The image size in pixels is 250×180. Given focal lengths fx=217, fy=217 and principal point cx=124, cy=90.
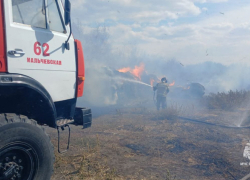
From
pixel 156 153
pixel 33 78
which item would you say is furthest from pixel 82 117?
pixel 156 153

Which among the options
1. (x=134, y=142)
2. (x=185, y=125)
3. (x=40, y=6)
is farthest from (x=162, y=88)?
(x=40, y=6)

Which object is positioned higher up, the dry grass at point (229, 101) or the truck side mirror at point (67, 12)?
the truck side mirror at point (67, 12)

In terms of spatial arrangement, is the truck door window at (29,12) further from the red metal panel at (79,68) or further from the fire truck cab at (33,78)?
the red metal panel at (79,68)

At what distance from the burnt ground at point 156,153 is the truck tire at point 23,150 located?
3.56 feet

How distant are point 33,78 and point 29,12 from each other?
0.96m

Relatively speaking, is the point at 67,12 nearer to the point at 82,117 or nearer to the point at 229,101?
the point at 82,117

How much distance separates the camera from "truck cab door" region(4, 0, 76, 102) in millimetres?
2764

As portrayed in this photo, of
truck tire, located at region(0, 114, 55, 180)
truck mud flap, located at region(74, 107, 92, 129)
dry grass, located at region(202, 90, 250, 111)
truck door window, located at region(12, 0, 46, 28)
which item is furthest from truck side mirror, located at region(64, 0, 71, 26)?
dry grass, located at region(202, 90, 250, 111)

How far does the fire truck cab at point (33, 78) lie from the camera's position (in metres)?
2.63

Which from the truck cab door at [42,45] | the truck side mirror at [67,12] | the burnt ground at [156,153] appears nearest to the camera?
the truck cab door at [42,45]

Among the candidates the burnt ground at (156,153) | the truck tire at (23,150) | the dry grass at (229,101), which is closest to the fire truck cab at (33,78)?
the truck tire at (23,150)

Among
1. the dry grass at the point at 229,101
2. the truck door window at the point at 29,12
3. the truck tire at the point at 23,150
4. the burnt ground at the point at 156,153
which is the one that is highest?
the truck door window at the point at 29,12

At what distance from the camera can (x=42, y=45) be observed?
3.11m

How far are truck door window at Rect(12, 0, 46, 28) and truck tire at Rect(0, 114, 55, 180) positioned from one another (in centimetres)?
132
